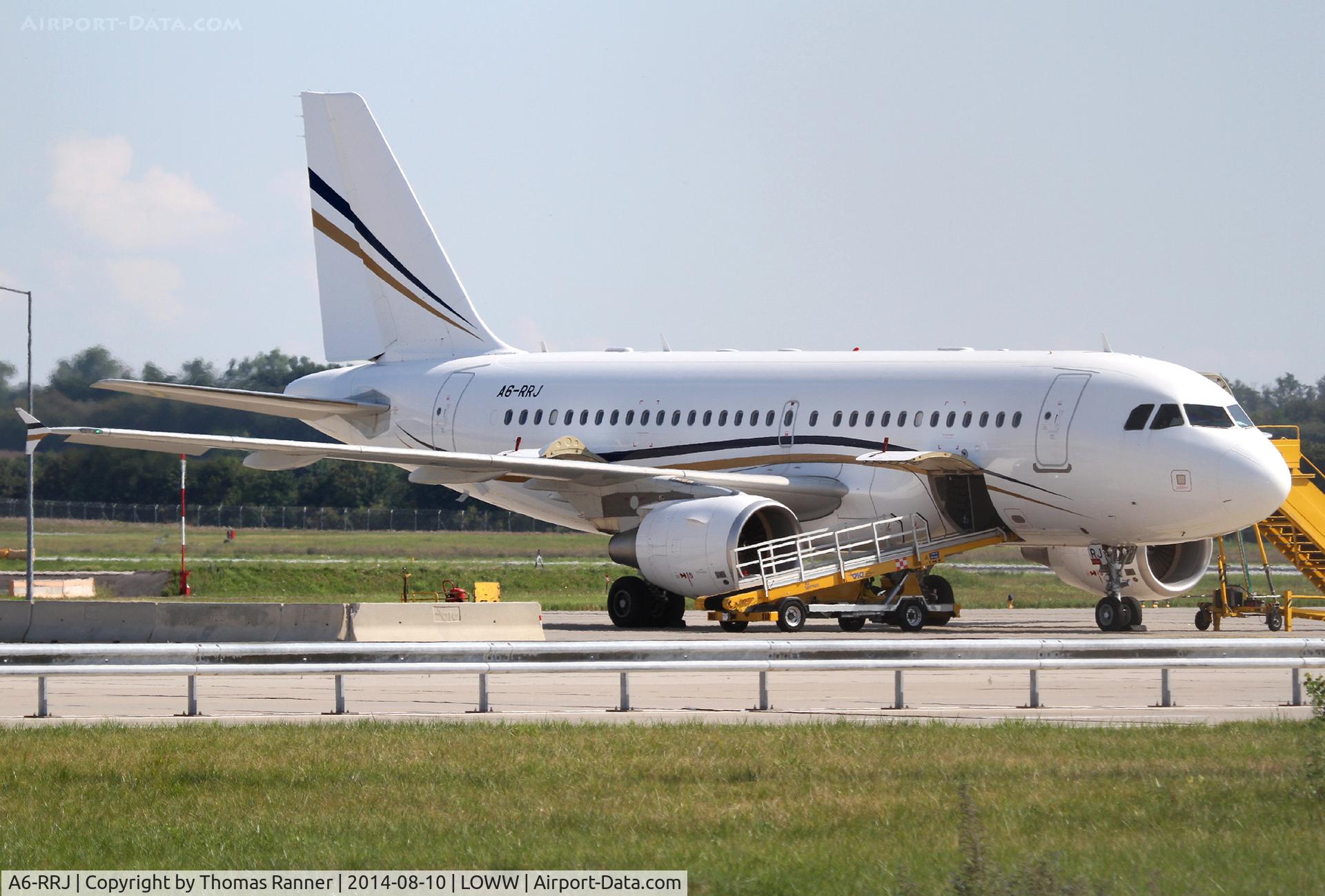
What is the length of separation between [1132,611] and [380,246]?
57.6ft

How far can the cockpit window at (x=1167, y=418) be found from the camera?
26.3 metres

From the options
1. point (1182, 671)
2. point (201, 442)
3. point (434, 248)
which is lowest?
point (1182, 671)

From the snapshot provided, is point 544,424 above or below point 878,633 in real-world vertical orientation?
above

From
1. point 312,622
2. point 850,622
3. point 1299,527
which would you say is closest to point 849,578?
point 850,622

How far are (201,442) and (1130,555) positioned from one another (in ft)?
46.7

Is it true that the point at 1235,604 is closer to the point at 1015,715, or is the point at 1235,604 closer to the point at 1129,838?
the point at 1015,715

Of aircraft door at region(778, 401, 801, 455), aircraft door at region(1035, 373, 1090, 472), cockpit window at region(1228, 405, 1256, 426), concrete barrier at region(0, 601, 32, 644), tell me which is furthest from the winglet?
cockpit window at region(1228, 405, 1256, 426)

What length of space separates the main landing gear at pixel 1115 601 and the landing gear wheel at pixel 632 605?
7.17m

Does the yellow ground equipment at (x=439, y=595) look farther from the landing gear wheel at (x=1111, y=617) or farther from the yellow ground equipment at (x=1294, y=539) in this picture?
the yellow ground equipment at (x=1294, y=539)

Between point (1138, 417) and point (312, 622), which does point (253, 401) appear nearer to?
point (312, 622)

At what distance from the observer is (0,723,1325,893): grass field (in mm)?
8977

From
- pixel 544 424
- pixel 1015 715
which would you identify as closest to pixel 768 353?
pixel 544 424

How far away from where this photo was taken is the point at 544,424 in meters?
33.7

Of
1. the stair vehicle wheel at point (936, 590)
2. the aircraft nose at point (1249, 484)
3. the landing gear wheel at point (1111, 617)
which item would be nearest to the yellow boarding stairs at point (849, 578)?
the stair vehicle wheel at point (936, 590)
